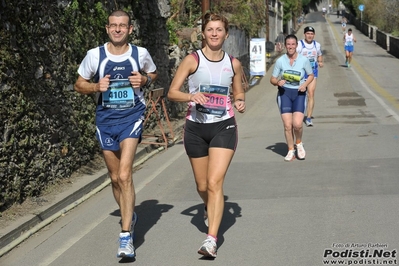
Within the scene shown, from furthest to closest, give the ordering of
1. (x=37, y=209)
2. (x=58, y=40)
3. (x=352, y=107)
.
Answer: (x=352, y=107), (x=58, y=40), (x=37, y=209)

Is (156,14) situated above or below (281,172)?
above

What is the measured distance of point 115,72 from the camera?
6.55 m

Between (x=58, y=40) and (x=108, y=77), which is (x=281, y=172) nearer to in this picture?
(x=58, y=40)

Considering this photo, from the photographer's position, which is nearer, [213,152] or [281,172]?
[213,152]

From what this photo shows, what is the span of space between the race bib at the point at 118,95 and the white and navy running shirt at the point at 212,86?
0.55 meters

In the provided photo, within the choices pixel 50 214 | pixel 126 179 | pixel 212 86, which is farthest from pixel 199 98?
pixel 50 214

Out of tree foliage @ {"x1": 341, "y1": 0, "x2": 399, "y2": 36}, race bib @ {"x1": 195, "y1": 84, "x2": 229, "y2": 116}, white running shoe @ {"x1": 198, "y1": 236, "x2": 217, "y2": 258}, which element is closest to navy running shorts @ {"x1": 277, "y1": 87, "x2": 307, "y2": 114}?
race bib @ {"x1": 195, "y1": 84, "x2": 229, "y2": 116}

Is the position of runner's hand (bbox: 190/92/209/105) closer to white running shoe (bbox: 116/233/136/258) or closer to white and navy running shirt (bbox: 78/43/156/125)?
white and navy running shirt (bbox: 78/43/156/125)

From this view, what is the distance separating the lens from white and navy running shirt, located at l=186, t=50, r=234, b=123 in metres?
6.39

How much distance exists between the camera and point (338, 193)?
8.62 meters

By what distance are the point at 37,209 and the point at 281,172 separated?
3.65 meters

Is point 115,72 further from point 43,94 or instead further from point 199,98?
point 43,94

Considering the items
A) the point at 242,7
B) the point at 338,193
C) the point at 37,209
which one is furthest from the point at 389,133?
the point at 242,7

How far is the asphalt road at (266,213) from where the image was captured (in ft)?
20.7
